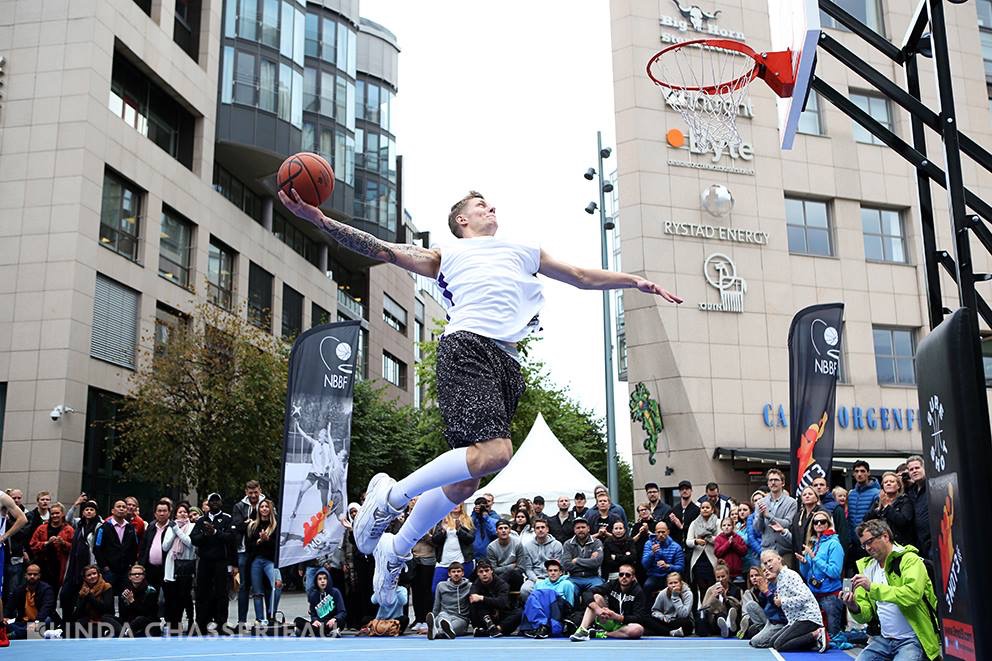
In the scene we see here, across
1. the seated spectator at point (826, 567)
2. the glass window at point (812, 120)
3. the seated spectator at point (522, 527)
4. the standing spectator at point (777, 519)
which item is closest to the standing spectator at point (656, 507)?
the standing spectator at point (777, 519)

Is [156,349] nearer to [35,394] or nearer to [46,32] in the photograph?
[35,394]

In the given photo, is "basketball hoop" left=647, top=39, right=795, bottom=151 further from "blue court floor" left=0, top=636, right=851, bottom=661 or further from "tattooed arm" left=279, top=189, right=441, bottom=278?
"tattooed arm" left=279, top=189, right=441, bottom=278

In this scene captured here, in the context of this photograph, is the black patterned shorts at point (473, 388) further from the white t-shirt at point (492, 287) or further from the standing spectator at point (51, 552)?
the standing spectator at point (51, 552)

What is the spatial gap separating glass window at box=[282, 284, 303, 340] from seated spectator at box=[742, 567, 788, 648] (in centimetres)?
2797

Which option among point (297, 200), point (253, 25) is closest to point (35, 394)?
point (253, 25)

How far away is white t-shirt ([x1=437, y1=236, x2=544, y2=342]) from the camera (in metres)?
5.02

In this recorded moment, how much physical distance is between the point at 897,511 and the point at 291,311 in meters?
30.8

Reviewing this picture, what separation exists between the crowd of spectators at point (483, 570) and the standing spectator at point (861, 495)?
0.02 metres

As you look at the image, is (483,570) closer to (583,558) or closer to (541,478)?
(583,558)

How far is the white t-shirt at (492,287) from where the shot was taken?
5020 millimetres

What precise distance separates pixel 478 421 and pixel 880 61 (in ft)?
82.2

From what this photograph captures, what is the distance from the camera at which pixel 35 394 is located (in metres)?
23.3

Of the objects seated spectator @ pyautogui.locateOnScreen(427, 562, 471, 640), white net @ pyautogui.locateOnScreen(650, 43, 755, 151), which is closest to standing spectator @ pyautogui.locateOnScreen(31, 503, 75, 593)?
seated spectator @ pyautogui.locateOnScreen(427, 562, 471, 640)

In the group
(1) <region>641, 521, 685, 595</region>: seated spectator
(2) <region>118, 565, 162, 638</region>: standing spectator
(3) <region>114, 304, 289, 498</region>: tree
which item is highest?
(3) <region>114, 304, 289, 498</region>: tree
